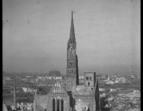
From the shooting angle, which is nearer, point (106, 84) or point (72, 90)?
point (72, 90)

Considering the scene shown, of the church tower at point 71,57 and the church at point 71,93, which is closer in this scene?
the church at point 71,93

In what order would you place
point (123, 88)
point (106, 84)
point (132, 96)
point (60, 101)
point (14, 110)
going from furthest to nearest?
point (106, 84) < point (123, 88) < point (132, 96) < point (14, 110) < point (60, 101)

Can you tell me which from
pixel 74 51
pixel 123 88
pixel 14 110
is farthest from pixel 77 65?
pixel 123 88

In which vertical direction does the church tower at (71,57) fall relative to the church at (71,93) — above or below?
above

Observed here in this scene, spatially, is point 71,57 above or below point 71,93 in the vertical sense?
above

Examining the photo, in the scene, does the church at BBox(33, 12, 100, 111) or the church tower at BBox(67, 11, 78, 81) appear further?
the church tower at BBox(67, 11, 78, 81)

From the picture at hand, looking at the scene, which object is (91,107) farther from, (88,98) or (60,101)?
(60,101)

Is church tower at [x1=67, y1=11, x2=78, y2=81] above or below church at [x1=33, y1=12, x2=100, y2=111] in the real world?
above

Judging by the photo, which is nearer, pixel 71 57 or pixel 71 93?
pixel 71 93
